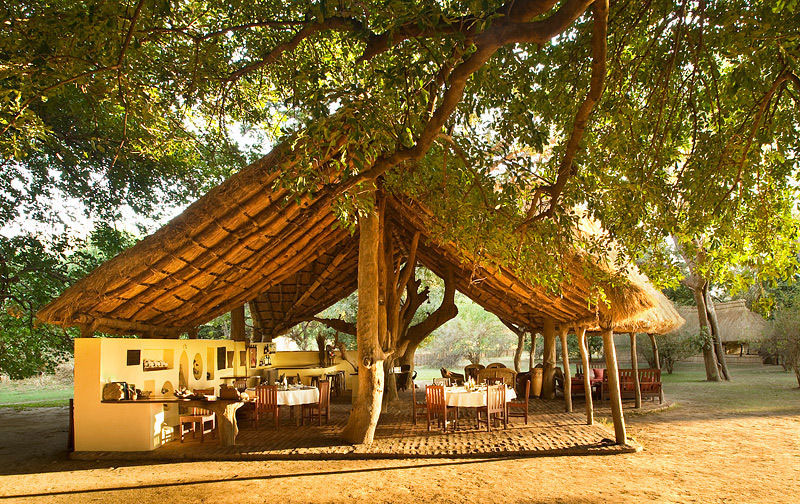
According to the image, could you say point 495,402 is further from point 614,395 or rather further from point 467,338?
point 467,338

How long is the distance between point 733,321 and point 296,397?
2258 cm

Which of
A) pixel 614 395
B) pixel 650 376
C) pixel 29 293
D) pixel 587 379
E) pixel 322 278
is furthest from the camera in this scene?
pixel 322 278

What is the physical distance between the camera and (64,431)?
1042cm

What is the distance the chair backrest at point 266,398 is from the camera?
9.90m

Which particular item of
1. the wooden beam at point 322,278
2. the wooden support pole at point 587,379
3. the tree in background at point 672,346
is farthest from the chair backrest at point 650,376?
the wooden beam at point 322,278

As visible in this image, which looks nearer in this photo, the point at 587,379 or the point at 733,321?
the point at 587,379

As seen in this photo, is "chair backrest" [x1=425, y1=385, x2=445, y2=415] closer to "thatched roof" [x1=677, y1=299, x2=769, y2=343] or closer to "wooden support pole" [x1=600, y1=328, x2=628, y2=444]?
"wooden support pole" [x1=600, y1=328, x2=628, y2=444]

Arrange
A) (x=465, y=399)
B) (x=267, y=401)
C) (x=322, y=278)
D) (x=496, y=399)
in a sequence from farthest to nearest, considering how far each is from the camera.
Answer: (x=322, y=278) < (x=267, y=401) < (x=496, y=399) < (x=465, y=399)

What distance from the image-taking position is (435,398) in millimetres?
9320

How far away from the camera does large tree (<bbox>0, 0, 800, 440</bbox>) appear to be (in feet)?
11.8

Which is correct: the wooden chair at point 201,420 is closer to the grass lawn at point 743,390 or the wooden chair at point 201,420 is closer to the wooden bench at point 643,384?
the wooden bench at point 643,384

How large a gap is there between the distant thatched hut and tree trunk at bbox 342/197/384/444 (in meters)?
17.9

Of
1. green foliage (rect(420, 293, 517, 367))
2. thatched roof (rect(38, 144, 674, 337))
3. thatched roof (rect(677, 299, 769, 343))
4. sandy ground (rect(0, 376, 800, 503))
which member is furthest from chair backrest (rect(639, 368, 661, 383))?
green foliage (rect(420, 293, 517, 367))

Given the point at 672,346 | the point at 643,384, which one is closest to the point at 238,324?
the point at 643,384
